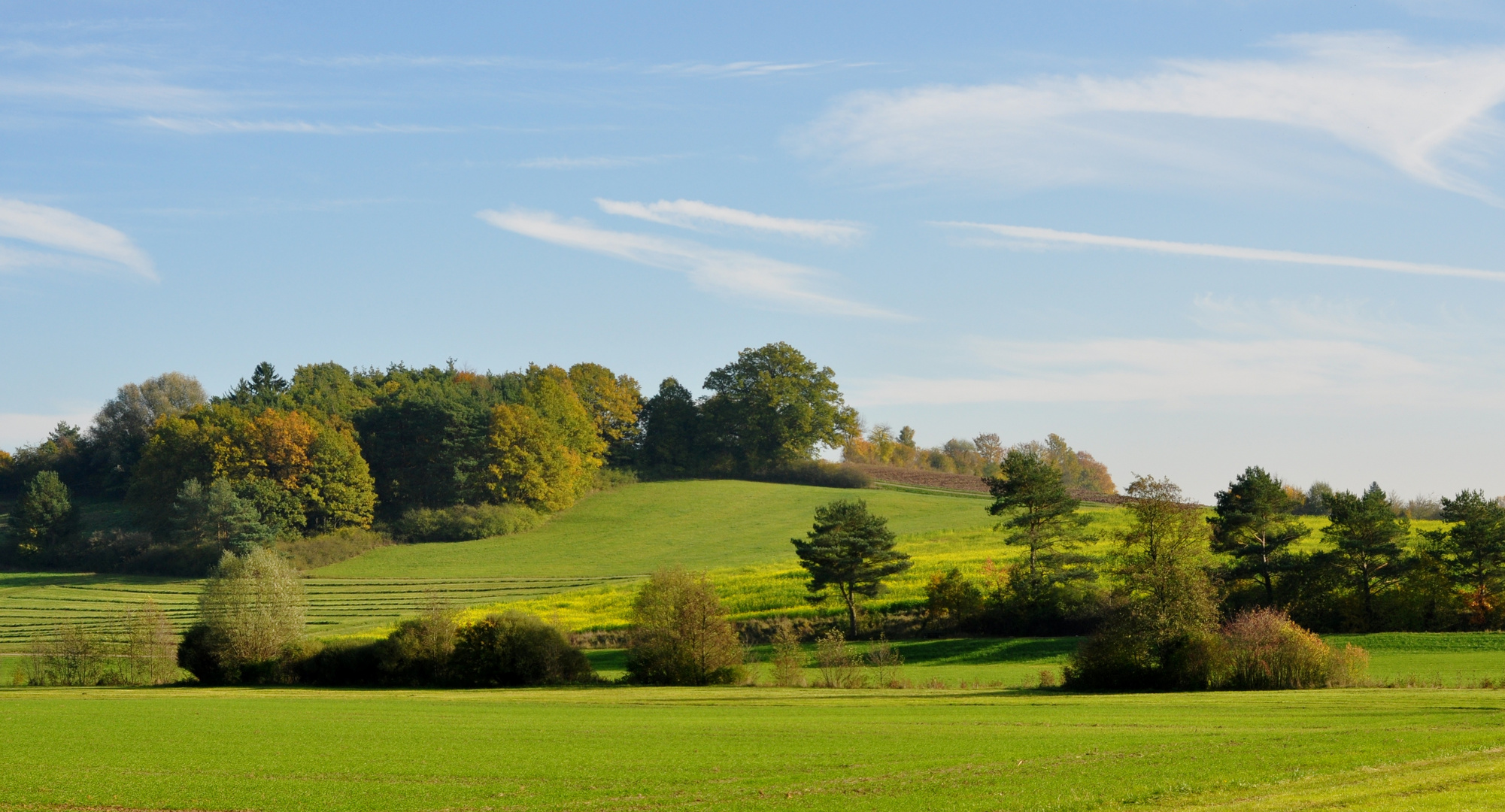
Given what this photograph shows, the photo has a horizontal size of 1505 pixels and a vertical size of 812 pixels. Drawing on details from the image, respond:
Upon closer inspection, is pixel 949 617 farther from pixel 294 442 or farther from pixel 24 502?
pixel 24 502

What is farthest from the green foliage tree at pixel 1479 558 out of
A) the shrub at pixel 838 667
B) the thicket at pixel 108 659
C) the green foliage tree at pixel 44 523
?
the green foliage tree at pixel 44 523

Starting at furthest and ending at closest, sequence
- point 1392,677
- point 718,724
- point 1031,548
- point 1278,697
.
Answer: point 1031,548
point 1392,677
point 1278,697
point 718,724

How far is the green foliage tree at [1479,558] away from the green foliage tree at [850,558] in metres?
24.4

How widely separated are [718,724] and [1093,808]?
1443cm

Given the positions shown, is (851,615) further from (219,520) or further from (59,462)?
(59,462)

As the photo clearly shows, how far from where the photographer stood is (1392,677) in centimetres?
3700

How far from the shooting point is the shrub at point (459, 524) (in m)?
92.7

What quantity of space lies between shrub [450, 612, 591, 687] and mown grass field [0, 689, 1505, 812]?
1204 cm

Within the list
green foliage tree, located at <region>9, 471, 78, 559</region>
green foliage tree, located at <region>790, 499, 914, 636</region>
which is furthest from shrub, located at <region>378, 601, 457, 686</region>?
green foliage tree, located at <region>9, 471, 78, 559</region>

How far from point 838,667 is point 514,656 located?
13429 millimetres

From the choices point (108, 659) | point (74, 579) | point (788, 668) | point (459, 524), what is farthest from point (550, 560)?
point (788, 668)

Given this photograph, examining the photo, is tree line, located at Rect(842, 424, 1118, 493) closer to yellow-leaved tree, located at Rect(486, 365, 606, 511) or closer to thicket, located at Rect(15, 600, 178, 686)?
yellow-leaved tree, located at Rect(486, 365, 606, 511)

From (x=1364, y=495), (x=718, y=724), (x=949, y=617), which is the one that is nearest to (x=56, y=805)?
(x=718, y=724)

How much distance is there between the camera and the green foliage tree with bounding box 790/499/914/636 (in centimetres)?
5559
